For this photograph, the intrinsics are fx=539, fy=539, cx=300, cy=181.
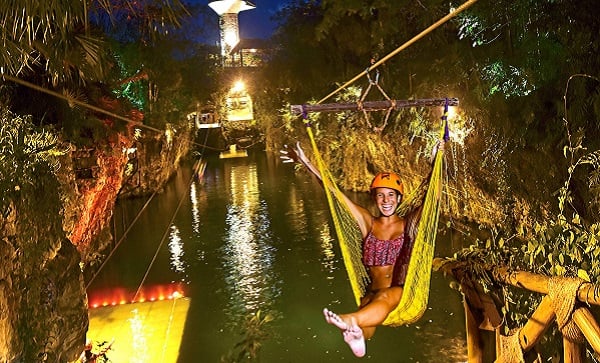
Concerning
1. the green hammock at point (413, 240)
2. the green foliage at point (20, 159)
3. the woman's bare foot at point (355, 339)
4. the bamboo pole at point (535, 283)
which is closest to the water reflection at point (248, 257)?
the green foliage at point (20, 159)

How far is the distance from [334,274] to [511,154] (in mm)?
2322

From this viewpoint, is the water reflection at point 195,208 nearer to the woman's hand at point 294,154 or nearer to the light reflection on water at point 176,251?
the light reflection on water at point 176,251

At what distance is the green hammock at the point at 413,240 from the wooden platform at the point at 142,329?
2.41 m

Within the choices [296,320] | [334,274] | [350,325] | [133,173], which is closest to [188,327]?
[296,320]

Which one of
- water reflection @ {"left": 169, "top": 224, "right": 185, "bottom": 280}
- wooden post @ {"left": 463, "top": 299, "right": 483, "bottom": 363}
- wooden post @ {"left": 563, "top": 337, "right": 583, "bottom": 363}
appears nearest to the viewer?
wooden post @ {"left": 563, "top": 337, "right": 583, "bottom": 363}

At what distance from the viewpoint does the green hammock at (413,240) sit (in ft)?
7.00

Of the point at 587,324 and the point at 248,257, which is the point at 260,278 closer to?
the point at 248,257

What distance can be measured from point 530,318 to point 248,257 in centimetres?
527

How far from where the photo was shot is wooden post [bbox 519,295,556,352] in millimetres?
1710

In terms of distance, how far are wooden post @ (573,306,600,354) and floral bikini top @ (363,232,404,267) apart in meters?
0.79

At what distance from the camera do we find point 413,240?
2289 millimetres

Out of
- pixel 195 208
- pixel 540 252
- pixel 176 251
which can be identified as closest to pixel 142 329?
pixel 176 251

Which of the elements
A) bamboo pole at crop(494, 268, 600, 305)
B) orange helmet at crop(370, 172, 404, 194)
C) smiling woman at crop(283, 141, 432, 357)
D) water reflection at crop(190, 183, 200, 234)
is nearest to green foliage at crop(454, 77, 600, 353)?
bamboo pole at crop(494, 268, 600, 305)

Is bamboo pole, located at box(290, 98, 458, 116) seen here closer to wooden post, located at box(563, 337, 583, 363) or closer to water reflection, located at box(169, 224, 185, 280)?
wooden post, located at box(563, 337, 583, 363)
